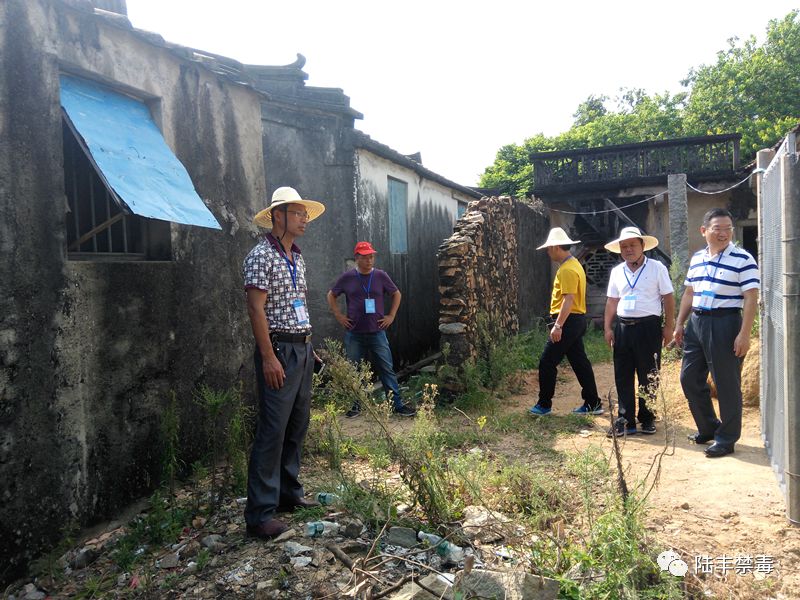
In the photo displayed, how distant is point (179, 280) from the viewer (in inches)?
175

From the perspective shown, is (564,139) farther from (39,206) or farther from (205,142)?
(39,206)

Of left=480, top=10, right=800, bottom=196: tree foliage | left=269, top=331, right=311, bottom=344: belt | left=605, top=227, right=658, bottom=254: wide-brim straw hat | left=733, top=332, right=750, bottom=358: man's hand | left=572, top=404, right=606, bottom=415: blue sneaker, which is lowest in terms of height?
left=572, top=404, right=606, bottom=415: blue sneaker

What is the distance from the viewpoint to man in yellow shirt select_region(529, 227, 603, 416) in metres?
6.21

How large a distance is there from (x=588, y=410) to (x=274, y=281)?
13.6 feet

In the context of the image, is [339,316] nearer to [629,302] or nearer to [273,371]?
[629,302]

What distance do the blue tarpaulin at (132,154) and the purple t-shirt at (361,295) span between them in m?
2.79

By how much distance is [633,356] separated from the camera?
551cm

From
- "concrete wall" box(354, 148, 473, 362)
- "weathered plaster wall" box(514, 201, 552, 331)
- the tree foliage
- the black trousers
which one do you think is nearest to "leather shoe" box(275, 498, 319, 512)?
the black trousers

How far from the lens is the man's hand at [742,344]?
4.52 metres

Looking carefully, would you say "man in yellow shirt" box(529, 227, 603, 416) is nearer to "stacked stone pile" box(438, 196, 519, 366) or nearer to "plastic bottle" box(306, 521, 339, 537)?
"stacked stone pile" box(438, 196, 519, 366)

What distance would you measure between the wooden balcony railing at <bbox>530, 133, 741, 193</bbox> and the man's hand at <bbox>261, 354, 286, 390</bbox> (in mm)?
12071

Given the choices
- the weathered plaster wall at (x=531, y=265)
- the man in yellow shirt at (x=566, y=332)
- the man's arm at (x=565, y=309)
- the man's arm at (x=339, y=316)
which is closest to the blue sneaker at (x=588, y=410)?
the man in yellow shirt at (x=566, y=332)

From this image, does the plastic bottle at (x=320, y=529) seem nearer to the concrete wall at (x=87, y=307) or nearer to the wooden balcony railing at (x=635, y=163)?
the concrete wall at (x=87, y=307)

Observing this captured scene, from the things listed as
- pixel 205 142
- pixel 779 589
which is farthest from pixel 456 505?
pixel 205 142
